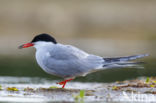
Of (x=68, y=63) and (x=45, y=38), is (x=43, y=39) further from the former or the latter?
(x=68, y=63)

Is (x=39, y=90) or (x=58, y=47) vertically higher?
(x=58, y=47)

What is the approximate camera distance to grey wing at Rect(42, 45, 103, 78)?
29.8 ft

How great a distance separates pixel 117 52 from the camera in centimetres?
2097

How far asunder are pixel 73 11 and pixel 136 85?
19129mm

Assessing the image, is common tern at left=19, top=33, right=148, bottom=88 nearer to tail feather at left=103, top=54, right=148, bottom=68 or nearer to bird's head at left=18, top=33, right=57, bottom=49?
tail feather at left=103, top=54, right=148, bottom=68

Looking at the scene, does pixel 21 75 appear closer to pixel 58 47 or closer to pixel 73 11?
pixel 58 47

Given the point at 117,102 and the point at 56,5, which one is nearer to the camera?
the point at 117,102

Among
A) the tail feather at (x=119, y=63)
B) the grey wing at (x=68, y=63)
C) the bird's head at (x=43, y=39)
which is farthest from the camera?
the bird's head at (x=43, y=39)

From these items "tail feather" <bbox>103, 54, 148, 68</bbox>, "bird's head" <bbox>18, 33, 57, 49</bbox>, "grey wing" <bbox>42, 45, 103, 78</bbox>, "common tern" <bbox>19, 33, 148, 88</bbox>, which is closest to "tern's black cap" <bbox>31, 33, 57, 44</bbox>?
"bird's head" <bbox>18, 33, 57, 49</bbox>

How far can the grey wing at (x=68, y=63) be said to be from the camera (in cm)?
907

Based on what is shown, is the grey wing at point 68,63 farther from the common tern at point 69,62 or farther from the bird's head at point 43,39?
the bird's head at point 43,39

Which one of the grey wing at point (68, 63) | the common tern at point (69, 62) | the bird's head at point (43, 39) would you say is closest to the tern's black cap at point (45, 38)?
the bird's head at point (43, 39)

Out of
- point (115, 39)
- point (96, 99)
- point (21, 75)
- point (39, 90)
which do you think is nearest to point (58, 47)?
point (39, 90)

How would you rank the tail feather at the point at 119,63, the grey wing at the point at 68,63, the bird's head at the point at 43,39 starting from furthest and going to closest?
1. the bird's head at the point at 43,39
2. the grey wing at the point at 68,63
3. the tail feather at the point at 119,63
